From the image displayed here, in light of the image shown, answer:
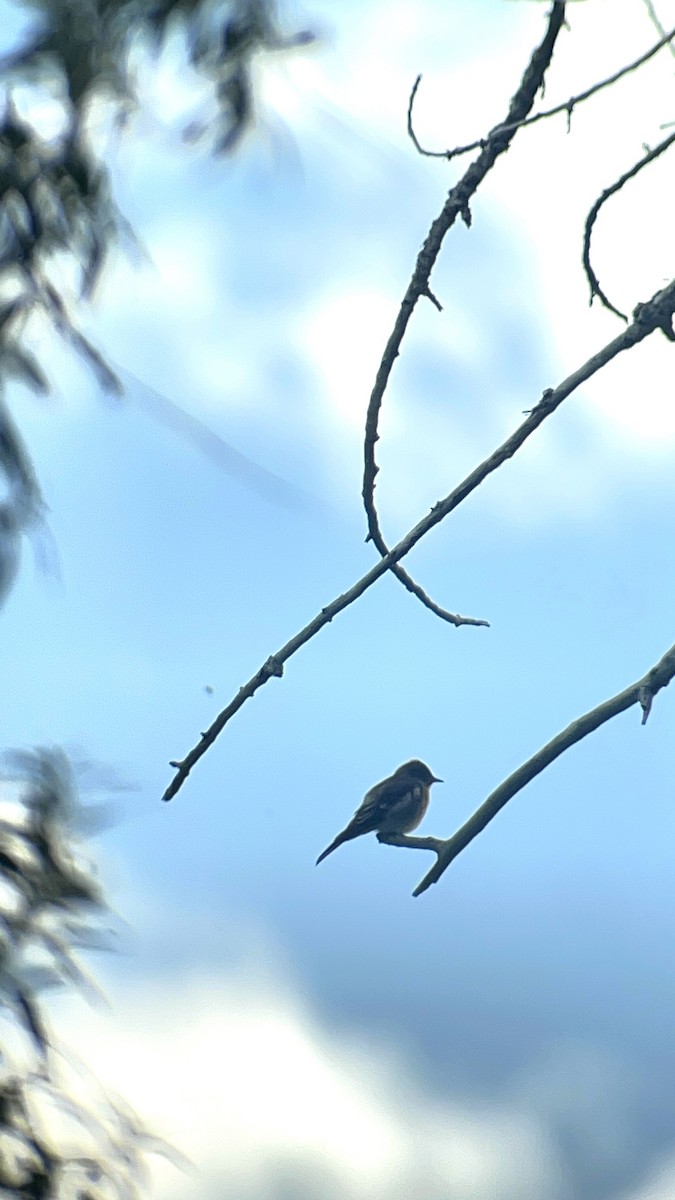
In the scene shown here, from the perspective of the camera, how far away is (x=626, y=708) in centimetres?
152

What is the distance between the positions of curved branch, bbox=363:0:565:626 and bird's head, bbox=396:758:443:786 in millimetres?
1044

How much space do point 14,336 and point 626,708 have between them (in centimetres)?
78

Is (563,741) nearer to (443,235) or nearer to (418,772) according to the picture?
(443,235)

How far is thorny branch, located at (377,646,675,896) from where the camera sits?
1.49 m

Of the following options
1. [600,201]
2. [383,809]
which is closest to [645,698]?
[600,201]

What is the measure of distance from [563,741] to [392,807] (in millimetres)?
840

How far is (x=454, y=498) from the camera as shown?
4.75 feet

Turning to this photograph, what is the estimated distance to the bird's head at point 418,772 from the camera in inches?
101

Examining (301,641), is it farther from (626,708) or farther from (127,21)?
(127,21)

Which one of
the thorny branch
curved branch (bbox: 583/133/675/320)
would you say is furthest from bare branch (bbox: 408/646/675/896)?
curved branch (bbox: 583/133/675/320)

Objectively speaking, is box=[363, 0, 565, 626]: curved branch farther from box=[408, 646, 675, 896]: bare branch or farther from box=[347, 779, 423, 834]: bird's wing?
box=[347, 779, 423, 834]: bird's wing

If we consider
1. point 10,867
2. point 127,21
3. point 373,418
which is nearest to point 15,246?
point 127,21

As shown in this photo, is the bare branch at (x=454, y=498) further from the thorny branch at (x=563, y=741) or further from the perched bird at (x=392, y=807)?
the perched bird at (x=392, y=807)

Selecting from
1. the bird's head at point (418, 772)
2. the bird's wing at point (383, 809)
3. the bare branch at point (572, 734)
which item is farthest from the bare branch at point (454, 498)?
the bird's head at point (418, 772)
